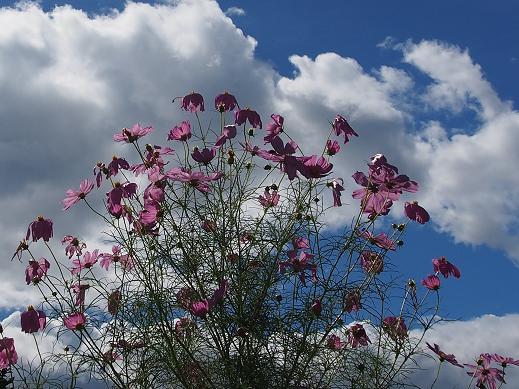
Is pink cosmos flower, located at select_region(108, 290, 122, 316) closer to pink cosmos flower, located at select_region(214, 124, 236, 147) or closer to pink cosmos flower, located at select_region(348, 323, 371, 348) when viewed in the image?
pink cosmos flower, located at select_region(214, 124, 236, 147)

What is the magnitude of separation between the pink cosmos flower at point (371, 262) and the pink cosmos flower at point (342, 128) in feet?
2.01

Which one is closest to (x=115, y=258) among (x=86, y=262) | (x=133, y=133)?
(x=86, y=262)

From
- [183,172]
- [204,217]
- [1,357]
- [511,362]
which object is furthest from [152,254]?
[511,362]

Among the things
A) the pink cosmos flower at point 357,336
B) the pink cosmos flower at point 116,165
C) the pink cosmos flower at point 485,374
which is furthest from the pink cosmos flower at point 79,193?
the pink cosmos flower at point 485,374

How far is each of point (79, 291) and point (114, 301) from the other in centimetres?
24

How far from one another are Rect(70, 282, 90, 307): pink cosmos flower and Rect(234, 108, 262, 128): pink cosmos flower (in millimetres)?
1209

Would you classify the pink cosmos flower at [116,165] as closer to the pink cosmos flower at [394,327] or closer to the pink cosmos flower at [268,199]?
the pink cosmos flower at [268,199]

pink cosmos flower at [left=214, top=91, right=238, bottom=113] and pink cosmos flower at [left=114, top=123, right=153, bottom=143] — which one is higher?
pink cosmos flower at [left=214, top=91, right=238, bottom=113]

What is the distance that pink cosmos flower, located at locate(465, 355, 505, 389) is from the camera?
4043 millimetres

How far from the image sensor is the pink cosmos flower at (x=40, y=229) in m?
3.71

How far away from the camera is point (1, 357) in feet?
13.0

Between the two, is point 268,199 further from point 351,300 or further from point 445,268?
point 445,268

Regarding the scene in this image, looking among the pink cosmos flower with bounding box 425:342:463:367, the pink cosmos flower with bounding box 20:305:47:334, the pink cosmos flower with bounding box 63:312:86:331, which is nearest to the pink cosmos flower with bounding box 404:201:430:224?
the pink cosmos flower with bounding box 425:342:463:367

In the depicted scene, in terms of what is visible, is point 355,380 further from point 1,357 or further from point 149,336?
point 1,357
